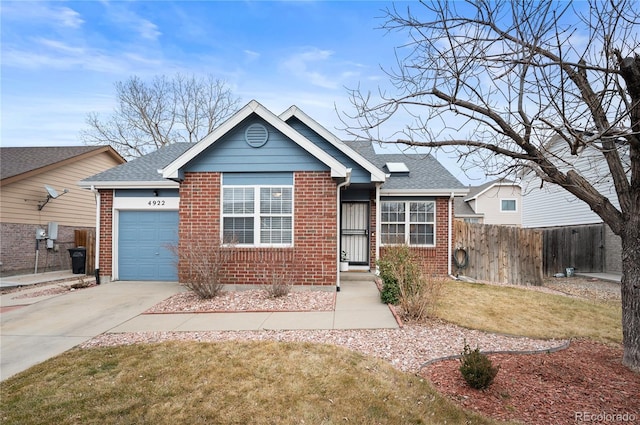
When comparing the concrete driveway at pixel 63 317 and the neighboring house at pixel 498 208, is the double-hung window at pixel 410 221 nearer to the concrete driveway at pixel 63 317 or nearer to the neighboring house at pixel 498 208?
the concrete driveway at pixel 63 317

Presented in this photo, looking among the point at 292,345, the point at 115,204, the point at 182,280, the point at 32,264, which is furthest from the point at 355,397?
the point at 32,264

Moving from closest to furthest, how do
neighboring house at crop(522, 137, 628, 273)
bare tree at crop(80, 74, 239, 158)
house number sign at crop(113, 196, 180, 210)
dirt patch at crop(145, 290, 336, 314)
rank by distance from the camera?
dirt patch at crop(145, 290, 336, 314), house number sign at crop(113, 196, 180, 210), neighboring house at crop(522, 137, 628, 273), bare tree at crop(80, 74, 239, 158)

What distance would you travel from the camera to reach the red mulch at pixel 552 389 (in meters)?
3.57

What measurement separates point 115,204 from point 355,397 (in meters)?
10.4

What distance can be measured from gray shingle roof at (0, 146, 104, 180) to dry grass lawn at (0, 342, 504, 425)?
12.6m

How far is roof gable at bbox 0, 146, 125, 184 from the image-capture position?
1405 cm

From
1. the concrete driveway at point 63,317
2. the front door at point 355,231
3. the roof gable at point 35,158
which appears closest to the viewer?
the concrete driveway at point 63,317

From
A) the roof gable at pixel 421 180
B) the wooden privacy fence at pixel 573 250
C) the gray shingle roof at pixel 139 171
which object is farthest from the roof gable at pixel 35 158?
the wooden privacy fence at pixel 573 250

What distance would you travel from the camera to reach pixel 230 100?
28328mm

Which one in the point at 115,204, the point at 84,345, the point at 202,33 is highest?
the point at 202,33

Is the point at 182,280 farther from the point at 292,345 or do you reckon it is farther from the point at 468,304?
the point at 468,304

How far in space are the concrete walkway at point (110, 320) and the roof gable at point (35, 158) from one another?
7.06 m

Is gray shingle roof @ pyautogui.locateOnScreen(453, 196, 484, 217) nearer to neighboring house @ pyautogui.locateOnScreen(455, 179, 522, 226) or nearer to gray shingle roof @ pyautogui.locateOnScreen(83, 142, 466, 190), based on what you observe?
neighboring house @ pyautogui.locateOnScreen(455, 179, 522, 226)

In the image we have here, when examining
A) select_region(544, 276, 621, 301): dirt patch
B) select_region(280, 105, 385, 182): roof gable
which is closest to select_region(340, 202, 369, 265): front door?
A: select_region(280, 105, 385, 182): roof gable
